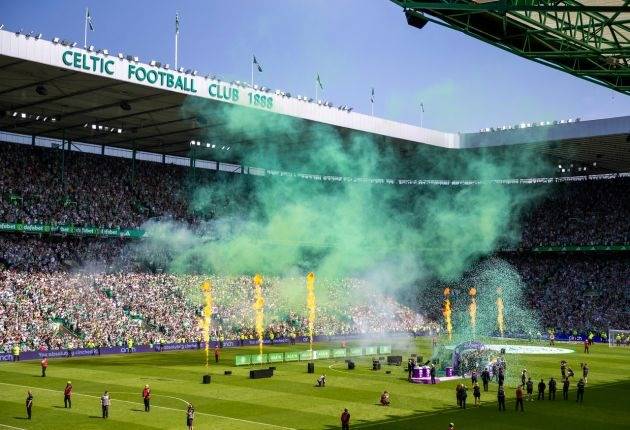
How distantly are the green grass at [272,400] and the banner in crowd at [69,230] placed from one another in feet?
44.3

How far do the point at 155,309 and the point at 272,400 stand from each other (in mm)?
28986

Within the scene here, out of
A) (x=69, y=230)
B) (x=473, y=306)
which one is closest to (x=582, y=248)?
(x=473, y=306)

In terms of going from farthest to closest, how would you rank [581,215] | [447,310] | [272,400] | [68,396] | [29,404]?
[581,215] < [447,310] < [272,400] < [68,396] < [29,404]

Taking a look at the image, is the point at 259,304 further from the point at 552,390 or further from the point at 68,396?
the point at 68,396

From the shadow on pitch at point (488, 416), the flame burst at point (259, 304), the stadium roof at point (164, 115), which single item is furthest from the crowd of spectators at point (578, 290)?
the shadow on pitch at point (488, 416)

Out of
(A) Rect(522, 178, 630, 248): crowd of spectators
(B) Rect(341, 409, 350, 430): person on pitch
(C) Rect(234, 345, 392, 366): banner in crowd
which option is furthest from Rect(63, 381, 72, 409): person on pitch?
(A) Rect(522, 178, 630, 248): crowd of spectators

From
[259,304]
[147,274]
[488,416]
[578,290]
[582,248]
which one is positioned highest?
[582,248]

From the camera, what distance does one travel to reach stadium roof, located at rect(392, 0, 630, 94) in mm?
19969

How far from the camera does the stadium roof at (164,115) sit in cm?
4950

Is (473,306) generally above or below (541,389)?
above

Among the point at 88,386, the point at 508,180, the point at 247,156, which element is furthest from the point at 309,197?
the point at 88,386

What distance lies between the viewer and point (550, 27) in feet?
71.3

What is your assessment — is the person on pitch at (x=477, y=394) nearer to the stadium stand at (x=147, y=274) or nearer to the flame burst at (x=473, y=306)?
the stadium stand at (x=147, y=274)

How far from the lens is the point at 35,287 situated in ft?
192
